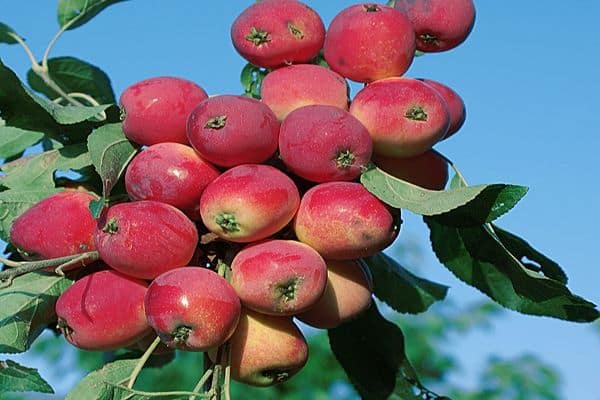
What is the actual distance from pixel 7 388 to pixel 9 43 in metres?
0.97

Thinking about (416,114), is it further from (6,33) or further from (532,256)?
(6,33)

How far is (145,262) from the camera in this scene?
44.3 inches

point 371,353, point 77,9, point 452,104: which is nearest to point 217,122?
point 452,104

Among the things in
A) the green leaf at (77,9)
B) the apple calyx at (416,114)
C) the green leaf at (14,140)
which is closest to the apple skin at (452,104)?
the apple calyx at (416,114)

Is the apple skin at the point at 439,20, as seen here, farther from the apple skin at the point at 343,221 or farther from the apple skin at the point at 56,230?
the apple skin at the point at 56,230

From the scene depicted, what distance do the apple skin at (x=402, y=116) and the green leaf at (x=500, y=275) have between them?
8.2 inches

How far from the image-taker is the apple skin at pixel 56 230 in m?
1.20

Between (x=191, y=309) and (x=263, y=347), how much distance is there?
0.13m

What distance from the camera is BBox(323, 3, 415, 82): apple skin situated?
125cm

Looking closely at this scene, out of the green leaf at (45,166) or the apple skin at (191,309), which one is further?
the green leaf at (45,166)

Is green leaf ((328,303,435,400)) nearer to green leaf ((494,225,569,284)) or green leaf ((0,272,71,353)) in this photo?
green leaf ((494,225,569,284))

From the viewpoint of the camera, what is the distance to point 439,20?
133cm

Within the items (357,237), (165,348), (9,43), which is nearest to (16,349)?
(165,348)

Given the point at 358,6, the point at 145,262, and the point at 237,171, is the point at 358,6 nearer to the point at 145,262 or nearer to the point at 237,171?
the point at 237,171
